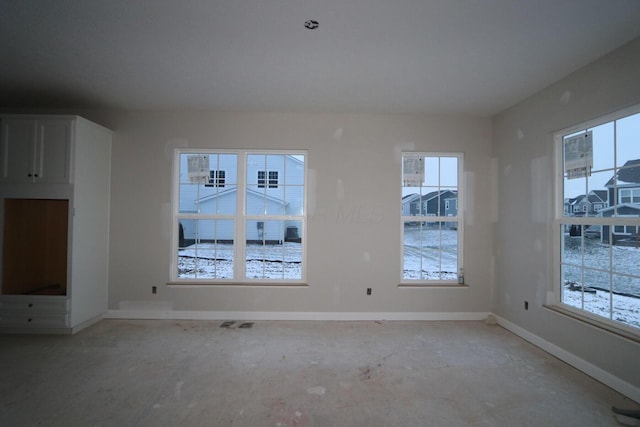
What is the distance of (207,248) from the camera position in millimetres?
4000

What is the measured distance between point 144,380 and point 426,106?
3.93 m

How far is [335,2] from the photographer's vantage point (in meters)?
1.90

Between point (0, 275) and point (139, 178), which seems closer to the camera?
point (0, 275)

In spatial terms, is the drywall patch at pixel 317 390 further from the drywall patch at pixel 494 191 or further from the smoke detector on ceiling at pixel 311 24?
the drywall patch at pixel 494 191

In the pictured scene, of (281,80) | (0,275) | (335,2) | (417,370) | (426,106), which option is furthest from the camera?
(426,106)

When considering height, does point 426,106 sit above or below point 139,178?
above

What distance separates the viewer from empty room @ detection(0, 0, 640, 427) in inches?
83.8

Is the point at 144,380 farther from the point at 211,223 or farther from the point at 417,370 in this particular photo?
the point at 417,370

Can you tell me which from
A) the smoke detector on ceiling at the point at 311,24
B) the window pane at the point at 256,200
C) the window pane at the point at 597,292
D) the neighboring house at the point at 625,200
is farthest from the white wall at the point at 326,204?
the smoke detector on ceiling at the point at 311,24

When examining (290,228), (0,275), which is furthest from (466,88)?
(0,275)

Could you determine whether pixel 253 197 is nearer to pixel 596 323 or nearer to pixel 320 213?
pixel 320 213

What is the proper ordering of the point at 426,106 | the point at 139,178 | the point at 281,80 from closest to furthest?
the point at 281,80 → the point at 426,106 → the point at 139,178

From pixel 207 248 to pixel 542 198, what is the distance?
393 centimetres

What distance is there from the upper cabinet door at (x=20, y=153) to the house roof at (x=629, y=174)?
5.57m
